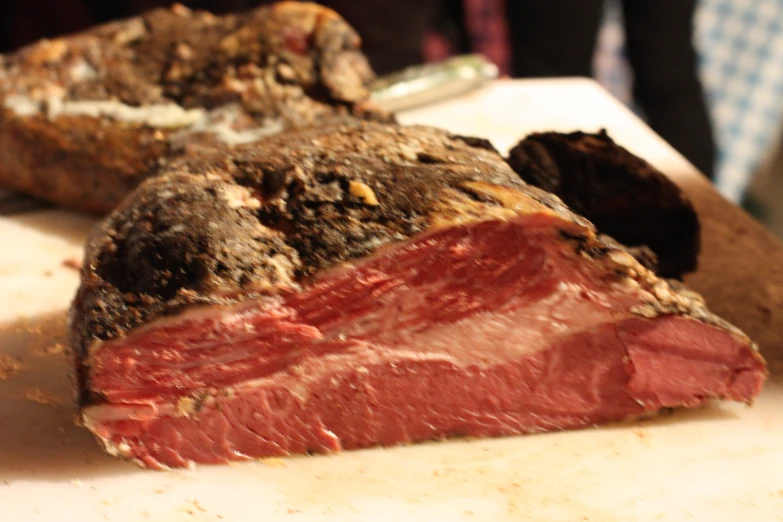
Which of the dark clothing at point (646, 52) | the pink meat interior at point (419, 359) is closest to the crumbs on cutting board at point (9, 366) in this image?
the pink meat interior at point (419, 359)

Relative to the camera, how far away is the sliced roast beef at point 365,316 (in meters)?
1.74

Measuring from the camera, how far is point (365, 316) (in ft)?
5.98

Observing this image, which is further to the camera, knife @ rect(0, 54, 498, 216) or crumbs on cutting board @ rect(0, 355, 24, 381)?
knife @ rect(0, 54, 498, 216)

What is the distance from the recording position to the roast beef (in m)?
2.81

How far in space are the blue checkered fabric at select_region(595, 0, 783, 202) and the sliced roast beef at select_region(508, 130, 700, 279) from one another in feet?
14.8

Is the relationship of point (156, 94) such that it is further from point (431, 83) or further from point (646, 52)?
point (646, 52)

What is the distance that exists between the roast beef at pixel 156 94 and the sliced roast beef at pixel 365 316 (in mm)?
868

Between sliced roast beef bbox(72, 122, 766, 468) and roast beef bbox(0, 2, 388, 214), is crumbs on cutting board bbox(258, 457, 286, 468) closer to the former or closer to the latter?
sliced roast beef bbox(72, 122, 766, 468)

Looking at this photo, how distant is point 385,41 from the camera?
4855 mm

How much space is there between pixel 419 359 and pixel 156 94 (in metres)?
1.69

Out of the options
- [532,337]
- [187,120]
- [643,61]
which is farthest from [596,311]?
[643,61]

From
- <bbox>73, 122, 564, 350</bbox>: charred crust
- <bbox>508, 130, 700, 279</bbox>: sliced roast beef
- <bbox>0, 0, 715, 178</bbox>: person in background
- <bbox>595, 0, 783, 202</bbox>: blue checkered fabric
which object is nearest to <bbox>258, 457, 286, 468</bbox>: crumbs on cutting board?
<bbox>73, 122, 564, 350</bbox>: charred crust

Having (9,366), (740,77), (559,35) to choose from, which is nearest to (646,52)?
(559,35)

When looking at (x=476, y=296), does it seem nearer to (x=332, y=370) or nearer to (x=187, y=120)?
(x=332, y=370)
